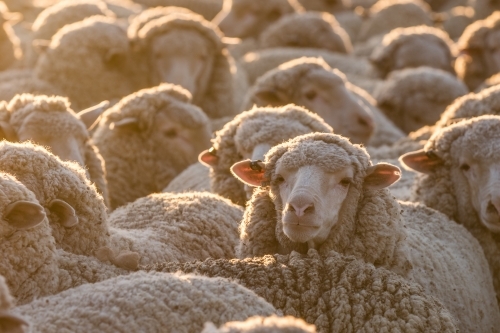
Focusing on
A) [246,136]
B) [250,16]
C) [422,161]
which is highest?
[422,161]

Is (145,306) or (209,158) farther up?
(145,306)

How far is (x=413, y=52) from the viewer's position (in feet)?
40.5

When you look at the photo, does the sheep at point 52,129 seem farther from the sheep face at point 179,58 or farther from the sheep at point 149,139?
the sheep face at point 179,58

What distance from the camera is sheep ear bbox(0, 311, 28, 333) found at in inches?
152

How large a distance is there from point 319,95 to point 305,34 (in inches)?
205

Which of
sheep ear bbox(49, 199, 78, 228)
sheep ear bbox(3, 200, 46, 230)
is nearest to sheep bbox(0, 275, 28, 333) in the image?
sheep ear bbox(3, 200, 46, 230)

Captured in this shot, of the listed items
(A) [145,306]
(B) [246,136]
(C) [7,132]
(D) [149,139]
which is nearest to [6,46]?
(D) [149,139]

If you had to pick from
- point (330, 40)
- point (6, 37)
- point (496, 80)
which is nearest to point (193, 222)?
point (496, 80)

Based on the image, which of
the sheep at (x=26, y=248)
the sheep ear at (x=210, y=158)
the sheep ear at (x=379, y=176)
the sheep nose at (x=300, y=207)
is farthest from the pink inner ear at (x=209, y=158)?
the sheep at (x=26, y=248)

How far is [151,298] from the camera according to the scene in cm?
443

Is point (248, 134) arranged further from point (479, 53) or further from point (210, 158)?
point (479, 53)

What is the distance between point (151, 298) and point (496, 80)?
6.12 meters

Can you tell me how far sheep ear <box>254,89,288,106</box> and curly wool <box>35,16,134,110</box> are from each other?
141cm

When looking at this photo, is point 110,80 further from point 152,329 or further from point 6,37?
point 152,329
